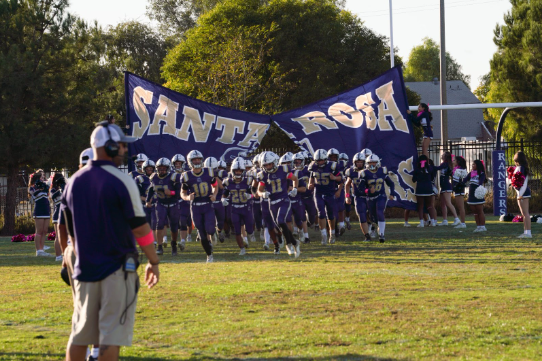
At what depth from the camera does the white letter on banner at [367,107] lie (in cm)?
2033

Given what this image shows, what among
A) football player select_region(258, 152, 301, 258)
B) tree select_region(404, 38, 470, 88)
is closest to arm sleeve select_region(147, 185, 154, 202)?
football player select_region(258, 152, 301, 258)

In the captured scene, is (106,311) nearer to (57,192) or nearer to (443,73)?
(57,192)

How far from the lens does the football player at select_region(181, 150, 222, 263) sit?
1404 centimetres

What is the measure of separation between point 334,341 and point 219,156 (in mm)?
14406

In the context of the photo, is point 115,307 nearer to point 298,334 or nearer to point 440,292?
point 298,334

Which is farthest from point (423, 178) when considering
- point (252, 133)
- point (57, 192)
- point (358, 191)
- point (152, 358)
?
point (152, 358)

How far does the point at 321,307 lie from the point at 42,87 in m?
17.5

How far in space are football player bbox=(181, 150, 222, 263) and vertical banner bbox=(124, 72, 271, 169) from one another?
227 inches

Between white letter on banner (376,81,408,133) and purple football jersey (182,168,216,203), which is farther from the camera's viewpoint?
white letter on banner (376,81,408,133)

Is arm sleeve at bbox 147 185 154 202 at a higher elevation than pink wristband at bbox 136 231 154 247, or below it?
higher

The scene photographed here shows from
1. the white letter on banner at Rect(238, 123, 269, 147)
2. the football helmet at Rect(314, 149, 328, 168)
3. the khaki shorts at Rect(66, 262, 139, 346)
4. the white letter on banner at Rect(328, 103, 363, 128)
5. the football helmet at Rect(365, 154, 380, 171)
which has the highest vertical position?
the white letter on banner at Rect(328, 103, 363, 128)

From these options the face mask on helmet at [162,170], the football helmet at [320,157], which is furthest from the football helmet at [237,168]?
the football helmet at [320,157]

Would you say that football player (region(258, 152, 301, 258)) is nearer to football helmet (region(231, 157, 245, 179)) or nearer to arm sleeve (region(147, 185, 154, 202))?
football helmet (region(231, 157, 245, 179))

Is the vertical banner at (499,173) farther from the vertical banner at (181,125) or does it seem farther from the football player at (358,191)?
the vertical banner at (181,125)
